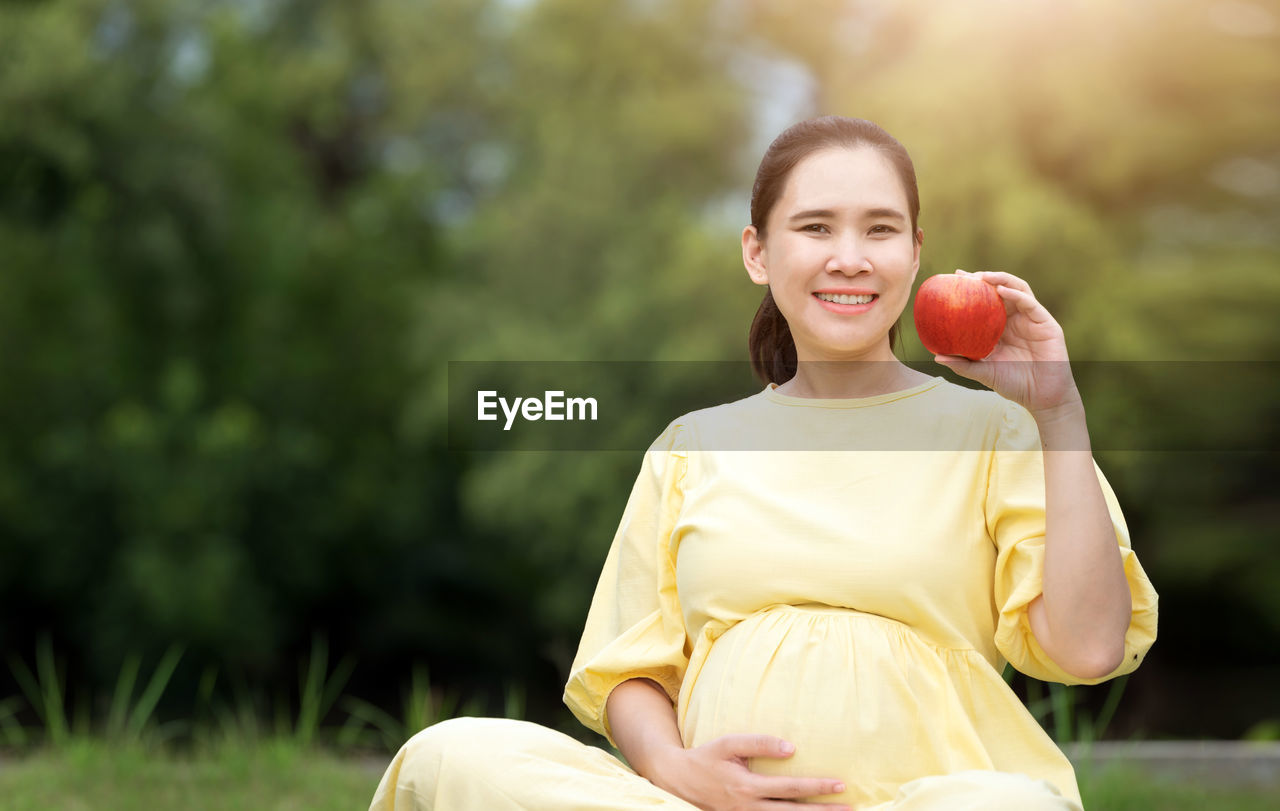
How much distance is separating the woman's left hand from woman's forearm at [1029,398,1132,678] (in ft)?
0.08

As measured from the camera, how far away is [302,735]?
3869 mm

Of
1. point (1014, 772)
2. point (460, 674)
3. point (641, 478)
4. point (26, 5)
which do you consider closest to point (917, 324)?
point (641, 478)

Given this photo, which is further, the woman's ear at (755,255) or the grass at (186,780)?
the grass at (186,780)

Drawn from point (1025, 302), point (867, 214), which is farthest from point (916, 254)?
point (1025, 302)

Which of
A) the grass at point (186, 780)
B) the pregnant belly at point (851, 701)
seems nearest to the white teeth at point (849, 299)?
the pregnant belly at point (851, 701)

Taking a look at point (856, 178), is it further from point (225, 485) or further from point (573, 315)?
point (225, 485)

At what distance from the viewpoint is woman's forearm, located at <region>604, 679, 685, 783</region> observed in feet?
5.74

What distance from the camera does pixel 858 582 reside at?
5.40ft

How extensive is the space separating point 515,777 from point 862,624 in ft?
1.53

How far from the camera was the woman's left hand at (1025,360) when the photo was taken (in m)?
1.57

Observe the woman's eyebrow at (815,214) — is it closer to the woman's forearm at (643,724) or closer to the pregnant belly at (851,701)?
the pregnant belly at (851,701)

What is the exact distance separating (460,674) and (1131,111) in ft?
26.7

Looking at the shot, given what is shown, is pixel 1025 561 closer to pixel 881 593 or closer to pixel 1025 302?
pixel 881 593

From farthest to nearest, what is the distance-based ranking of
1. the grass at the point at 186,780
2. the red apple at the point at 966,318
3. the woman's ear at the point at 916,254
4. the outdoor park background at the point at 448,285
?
the outdoor park background at the point at 448,285
the grass at the point at 186,780
the woman's ear at the point at 916,254
the red apple at the point at 966,318
